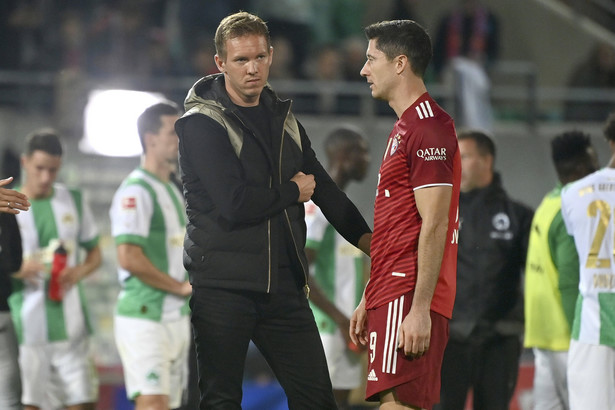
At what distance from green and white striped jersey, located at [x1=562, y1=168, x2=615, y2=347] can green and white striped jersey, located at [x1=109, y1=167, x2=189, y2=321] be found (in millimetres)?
2420

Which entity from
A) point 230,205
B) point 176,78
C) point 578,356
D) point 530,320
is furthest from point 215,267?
point 176,78

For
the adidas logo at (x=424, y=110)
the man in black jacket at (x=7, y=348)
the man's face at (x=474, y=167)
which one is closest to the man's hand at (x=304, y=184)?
the adidas logo at (x=424, y=110)

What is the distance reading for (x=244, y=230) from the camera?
178 inches

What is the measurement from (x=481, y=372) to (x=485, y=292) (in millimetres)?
490

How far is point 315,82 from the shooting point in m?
12.3

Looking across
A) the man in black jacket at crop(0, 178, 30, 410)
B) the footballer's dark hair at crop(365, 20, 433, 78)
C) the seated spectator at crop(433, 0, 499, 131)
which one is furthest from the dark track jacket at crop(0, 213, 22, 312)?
the seated spectator at crop(433, 0, 499, 131)

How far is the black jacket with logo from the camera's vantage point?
668cm

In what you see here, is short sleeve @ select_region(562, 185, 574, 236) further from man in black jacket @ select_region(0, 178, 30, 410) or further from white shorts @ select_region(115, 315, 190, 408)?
man in black jacket @ select_region(0, 178, 30, 410)

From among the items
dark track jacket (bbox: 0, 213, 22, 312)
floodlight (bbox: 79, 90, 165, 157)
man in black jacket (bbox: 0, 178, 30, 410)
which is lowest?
man in black jacket (bbox: 0, 178, 30, 410)

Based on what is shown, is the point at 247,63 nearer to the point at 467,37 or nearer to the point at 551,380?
the point at 551,380

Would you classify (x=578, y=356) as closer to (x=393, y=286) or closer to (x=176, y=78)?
(x=393, y=286)

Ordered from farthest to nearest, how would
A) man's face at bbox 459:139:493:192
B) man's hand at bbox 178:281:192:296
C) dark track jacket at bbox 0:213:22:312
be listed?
man's face at bbox 459:139:493:192 → man's hand at bbox 178:281:192:296 → dark track jacket at bbox 0:213:22:312

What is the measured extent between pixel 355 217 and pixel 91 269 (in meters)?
3.13

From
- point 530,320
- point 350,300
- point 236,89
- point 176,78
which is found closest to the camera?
point 236,89
